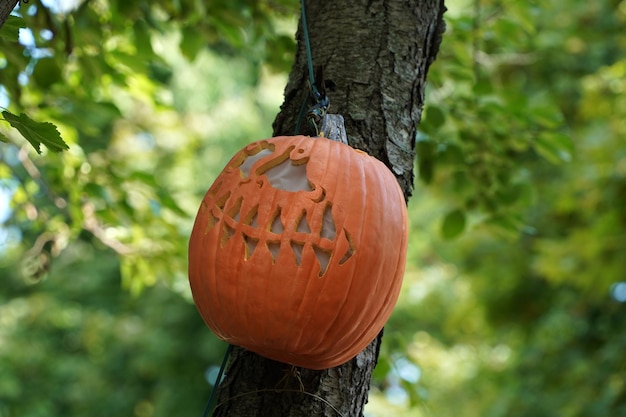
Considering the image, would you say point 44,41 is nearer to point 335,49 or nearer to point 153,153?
point 335,49

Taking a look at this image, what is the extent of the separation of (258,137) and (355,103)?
506 centimetres

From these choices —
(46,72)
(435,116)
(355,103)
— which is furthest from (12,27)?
(435,116)

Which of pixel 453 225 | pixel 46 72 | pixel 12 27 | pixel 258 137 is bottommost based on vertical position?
pixel 12 27

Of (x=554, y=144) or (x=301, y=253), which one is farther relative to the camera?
(x=554, y=144)

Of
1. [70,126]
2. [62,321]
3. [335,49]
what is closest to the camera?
[335,49]

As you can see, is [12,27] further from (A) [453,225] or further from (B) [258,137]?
(B) [258,137]

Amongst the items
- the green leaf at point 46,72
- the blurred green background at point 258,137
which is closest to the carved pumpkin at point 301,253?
the blurred green background at point 258,137

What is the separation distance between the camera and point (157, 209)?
2365 mm

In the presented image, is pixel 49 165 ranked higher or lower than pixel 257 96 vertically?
lower

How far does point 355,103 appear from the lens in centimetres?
129

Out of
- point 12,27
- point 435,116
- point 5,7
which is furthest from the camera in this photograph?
point 435,116

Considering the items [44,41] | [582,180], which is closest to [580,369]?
[582,180]

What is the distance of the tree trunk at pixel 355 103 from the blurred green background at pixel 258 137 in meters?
0.52

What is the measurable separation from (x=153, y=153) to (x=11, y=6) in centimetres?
612
